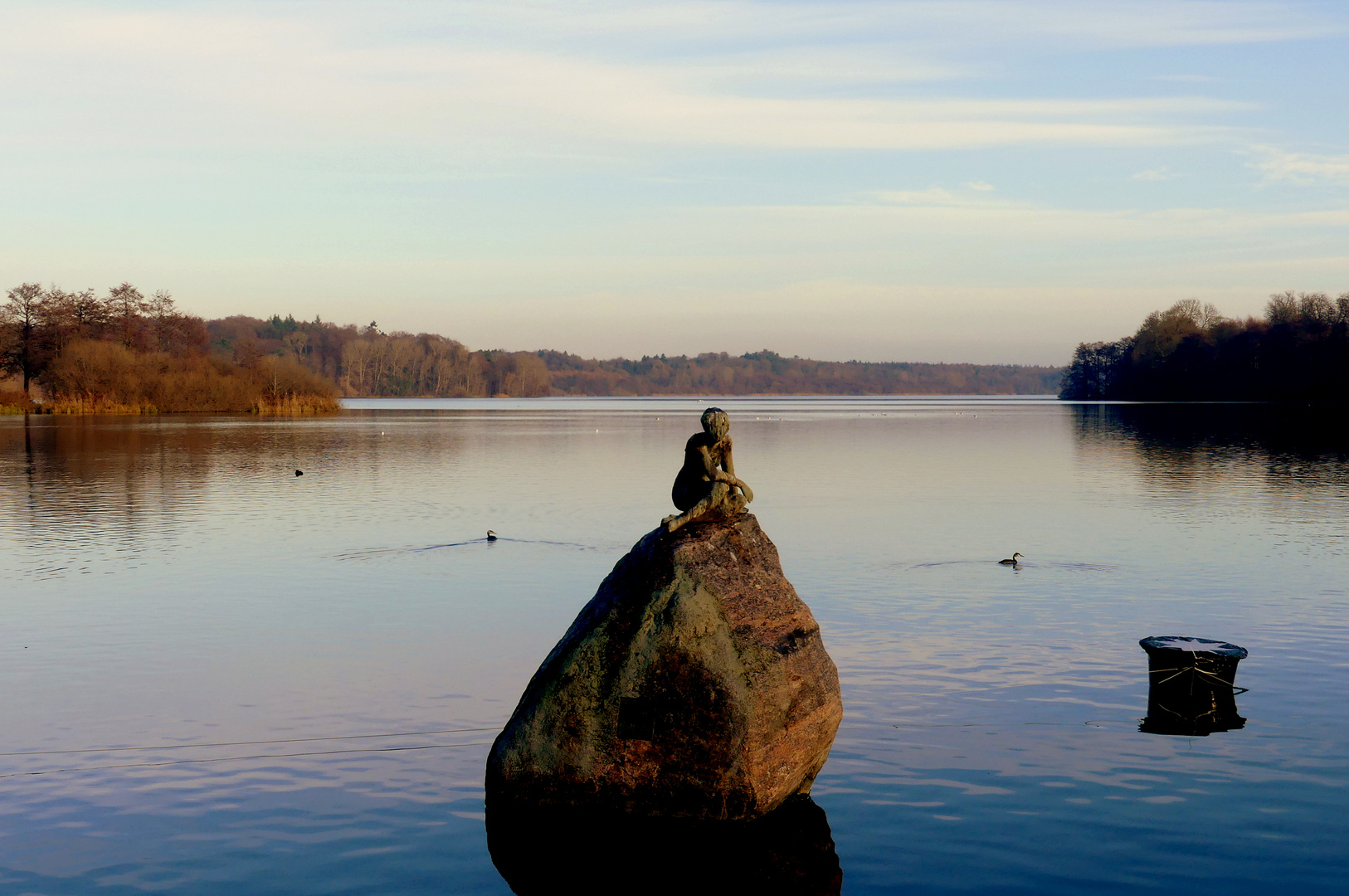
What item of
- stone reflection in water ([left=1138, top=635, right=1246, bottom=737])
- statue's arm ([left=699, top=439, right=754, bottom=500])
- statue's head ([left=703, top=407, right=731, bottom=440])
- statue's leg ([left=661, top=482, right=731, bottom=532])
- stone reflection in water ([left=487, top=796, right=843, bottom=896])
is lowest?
stone reflection in water ([left=487, top=796, right=843, bottom=896])

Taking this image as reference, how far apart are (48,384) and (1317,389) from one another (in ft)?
515

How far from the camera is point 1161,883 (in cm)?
980

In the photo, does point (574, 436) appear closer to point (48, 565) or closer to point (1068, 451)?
point (1068, 451)

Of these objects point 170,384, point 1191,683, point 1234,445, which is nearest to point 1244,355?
point 1234,445

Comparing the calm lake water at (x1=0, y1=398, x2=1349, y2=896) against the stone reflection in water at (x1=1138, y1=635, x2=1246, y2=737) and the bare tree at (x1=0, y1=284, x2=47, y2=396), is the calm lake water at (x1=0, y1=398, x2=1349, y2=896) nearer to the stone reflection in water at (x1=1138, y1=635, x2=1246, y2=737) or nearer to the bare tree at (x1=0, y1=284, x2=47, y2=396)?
the stone reflection in water at (x1=1138, y1=635, x2=1246, y2=737)

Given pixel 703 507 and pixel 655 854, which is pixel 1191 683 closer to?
pixel 703 507

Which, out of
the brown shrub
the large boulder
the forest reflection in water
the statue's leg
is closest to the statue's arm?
the statue's leg

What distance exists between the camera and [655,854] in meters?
10.4

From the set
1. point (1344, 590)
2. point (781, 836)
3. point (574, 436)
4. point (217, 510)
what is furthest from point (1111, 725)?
point (574, 436)

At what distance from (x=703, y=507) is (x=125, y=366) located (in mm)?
120800

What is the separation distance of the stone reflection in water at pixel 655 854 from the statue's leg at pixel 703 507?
278cm

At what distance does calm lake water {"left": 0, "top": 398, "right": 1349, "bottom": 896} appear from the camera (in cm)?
1047

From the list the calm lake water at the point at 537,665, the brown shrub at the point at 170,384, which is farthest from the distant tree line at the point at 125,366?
the calm lake water at the point at 537,665

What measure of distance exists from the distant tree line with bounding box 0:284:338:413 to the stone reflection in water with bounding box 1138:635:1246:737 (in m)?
120
